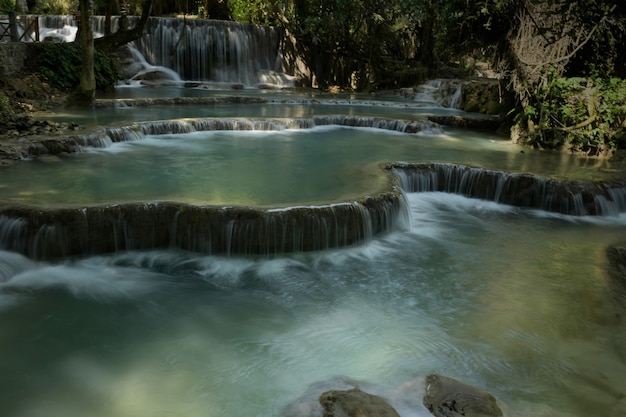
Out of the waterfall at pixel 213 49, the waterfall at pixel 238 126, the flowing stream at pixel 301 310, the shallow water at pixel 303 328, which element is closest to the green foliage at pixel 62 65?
the waterfall at pixel 213 49

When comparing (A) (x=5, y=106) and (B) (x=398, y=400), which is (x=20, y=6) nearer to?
(A) (x=5, y=106)

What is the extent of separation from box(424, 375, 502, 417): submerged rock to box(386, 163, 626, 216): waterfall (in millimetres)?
5174

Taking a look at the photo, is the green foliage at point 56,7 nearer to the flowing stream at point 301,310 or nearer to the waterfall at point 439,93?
the waterfall at point 439,93

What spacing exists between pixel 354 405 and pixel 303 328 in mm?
1498

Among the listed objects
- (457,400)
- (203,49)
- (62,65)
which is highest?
(203,49)

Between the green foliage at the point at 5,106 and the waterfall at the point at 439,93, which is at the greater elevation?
the waterfall at the point at 439,93

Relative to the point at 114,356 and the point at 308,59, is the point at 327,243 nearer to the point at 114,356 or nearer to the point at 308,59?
the point at 114,356

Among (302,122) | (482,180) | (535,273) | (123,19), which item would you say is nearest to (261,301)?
(535,273)

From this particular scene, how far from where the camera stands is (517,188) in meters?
8.50

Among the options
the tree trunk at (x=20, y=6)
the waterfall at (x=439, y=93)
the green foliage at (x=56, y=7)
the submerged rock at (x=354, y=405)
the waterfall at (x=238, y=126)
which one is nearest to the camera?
the submerged rock at (x=354, y=405)

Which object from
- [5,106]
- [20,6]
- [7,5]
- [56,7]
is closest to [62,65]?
[5,106]

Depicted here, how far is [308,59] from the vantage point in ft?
83.0

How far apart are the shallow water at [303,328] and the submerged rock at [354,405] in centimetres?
31

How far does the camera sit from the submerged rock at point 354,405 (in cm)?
334
